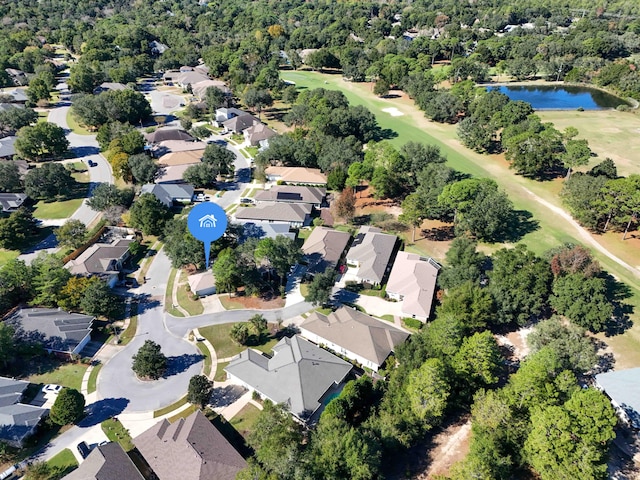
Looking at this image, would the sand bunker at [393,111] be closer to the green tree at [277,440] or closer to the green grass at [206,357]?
the green grass at [206,357]

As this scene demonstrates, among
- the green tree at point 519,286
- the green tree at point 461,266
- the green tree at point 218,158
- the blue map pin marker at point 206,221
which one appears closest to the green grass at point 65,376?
the blue map pin marker at point 206,221

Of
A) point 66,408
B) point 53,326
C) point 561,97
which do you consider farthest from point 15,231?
point 561,97

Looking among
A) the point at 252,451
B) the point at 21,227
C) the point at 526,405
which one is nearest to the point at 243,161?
the point at 21,227

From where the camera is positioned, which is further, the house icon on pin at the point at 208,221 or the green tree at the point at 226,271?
the green tree at the point at 226,271

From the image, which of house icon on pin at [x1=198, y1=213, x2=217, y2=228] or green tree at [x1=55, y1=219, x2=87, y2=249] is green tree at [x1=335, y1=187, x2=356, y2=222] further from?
green tree at [x1=55, y1=219, x2=87, y2=249]

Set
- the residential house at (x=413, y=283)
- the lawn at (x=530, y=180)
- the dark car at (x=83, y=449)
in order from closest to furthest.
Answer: the dark car at (x=83, y=449)
the residential house at (x=413, y=283)
the lawn at (x=530, y=180)

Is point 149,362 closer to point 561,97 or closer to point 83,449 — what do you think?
point 83,449

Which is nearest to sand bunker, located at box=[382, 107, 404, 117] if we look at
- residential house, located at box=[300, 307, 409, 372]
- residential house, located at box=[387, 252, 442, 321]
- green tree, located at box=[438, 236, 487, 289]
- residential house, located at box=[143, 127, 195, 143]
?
residential house, located at box=[143, 127, 195, 143]
